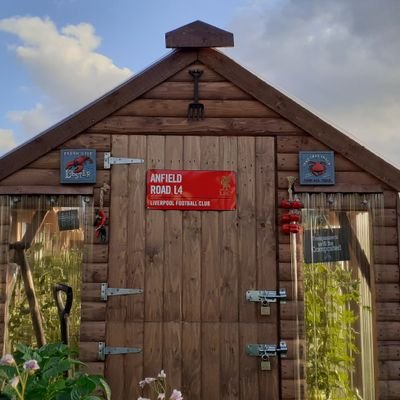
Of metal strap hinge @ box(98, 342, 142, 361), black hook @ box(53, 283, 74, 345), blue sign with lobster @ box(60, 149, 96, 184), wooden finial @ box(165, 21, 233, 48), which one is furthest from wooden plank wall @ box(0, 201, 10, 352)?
wooden finial @ box(165, 21, 233, 48)

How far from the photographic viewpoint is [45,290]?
480cm

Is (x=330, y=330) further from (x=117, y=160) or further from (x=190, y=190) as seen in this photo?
(x=117, y=160)

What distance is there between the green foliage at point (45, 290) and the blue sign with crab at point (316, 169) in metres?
2.06

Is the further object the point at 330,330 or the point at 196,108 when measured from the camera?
the point at 196,108

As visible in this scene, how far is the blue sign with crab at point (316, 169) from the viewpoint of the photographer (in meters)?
4.86

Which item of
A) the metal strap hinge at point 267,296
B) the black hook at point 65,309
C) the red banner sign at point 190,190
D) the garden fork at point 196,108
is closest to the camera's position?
the black hook at point 65,309

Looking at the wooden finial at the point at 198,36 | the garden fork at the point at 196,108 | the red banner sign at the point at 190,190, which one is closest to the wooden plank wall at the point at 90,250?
the red banner sign at the point at 190,190

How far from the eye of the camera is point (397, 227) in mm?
4828

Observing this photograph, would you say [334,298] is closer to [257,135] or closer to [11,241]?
[257,135]

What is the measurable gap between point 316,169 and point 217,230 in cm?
102

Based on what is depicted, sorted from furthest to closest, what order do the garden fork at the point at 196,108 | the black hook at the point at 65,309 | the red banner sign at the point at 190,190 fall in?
1. the garden fork at the point at 196,108
2. the red banner sign at the point at 190,190
3. the black hook at the point at 65,309

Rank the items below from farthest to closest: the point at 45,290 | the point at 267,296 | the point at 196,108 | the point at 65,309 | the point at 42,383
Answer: the point at 196,108
the point at 45,290
the point at 267,296
the point at 65,309
the point at 42,383

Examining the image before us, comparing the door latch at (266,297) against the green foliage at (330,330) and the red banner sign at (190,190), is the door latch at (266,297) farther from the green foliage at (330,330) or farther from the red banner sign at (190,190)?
the red banner sign at (190,190)

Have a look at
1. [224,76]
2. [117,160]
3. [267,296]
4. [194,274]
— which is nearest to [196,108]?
[224,76]
